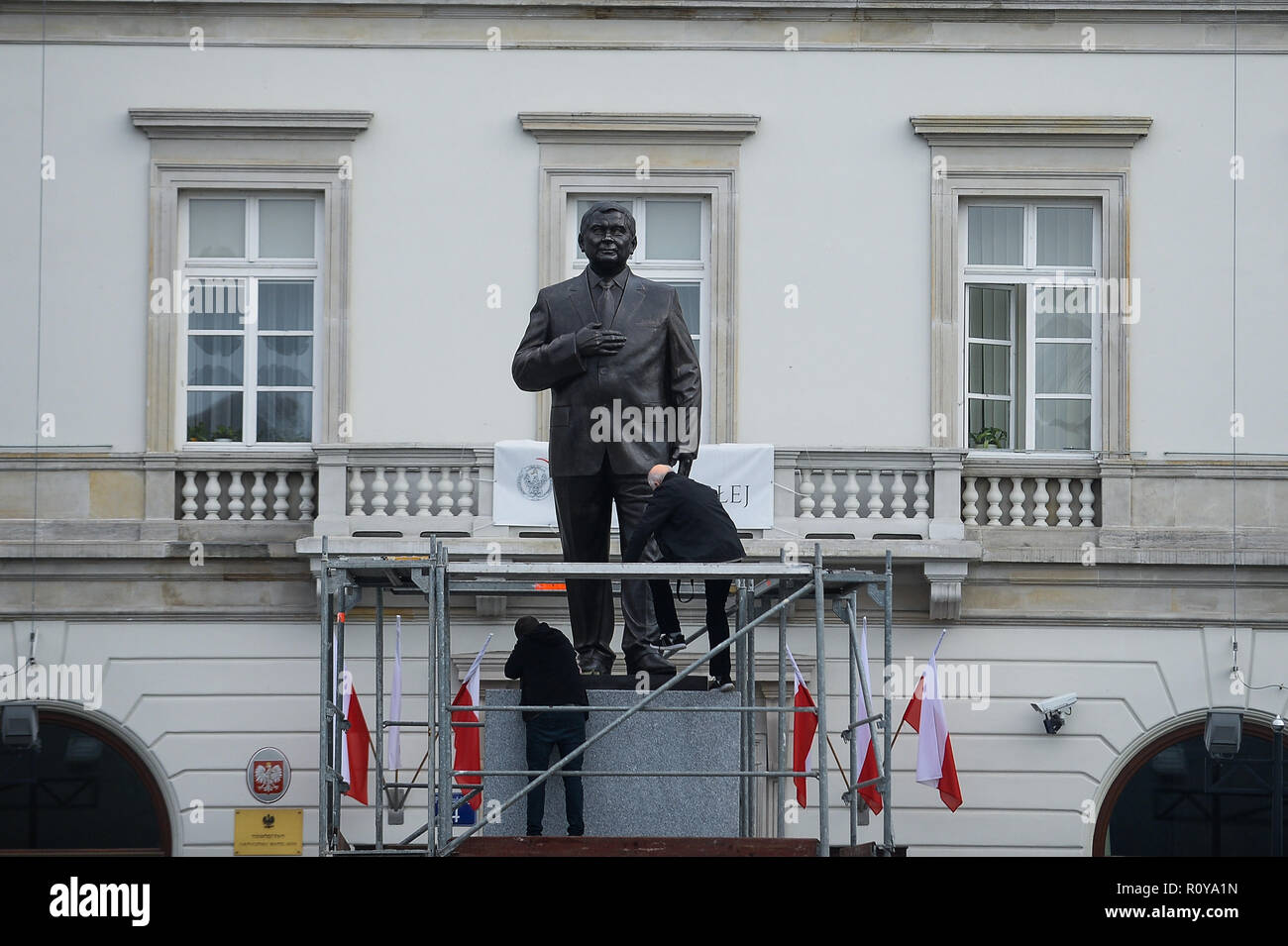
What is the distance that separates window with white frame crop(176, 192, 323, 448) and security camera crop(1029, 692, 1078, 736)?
23.9 ft

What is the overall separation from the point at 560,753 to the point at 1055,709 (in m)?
10.1

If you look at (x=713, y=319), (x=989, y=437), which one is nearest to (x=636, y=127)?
(x=713, y=319)

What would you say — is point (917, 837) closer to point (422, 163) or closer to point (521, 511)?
point (521, 511)

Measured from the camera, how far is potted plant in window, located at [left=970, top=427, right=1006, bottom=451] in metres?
21.7

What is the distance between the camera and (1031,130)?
2148 centimetres

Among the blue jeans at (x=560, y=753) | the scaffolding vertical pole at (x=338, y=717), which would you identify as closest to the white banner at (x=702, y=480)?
the scaffolding vertical pole at (x=338, y=717)

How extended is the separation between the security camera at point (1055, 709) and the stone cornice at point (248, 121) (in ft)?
27.2

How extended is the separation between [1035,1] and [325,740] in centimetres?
1286

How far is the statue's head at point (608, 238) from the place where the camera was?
1181 centimetres

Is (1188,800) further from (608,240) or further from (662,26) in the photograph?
(608,240)

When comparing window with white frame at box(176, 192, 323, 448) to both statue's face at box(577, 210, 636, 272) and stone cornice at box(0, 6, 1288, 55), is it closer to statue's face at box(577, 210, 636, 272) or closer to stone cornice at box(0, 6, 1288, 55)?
stone cornice at box(0, 6, 1288, 55)

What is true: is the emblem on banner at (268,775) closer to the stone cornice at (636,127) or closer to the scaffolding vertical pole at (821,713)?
the stone cornice at (636,127)

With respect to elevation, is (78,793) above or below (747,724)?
below

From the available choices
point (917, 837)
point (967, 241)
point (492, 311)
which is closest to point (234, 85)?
point (492, 311)
